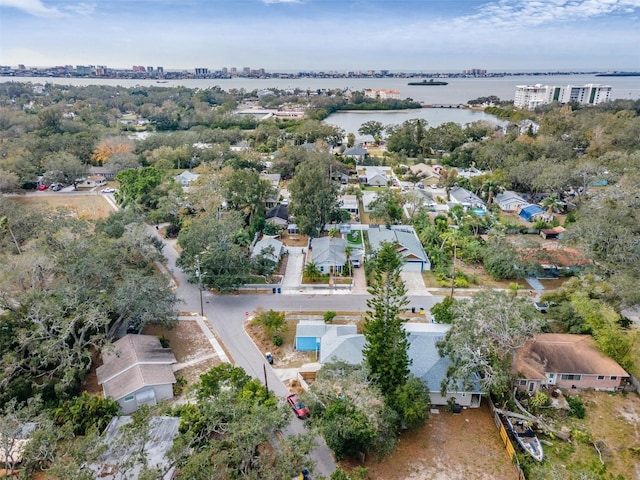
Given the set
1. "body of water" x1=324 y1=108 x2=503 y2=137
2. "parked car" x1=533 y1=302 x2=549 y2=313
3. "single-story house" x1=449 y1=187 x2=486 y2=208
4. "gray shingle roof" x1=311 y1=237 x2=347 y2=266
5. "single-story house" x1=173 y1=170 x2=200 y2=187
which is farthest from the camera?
"body of water" x1=324 y1=108 x2=503 y2=137

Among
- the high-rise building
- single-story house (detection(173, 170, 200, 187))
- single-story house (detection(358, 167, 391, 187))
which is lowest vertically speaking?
single-story house (detection(358, 167, 391, 187))

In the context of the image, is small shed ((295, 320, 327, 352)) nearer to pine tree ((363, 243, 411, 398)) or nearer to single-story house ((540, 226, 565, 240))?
pine tree ((363, 243, 411, 398))

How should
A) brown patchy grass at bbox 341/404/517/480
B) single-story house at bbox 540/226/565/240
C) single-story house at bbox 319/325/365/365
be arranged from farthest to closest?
single-story house at bbox 540/226/565/240 < single-story house at bbox 319/325/365/365 < brown patchy grass at bbox 341/404/517/480

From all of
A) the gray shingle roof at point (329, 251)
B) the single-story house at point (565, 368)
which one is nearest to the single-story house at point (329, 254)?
the gray shingle roof at point (329, 251)

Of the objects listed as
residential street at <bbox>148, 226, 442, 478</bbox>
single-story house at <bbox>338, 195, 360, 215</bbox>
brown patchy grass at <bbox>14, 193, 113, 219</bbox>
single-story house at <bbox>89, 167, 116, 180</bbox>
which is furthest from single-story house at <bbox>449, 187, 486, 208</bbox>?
single-story house at <bbox>89, 167, 116, 180</bbox>

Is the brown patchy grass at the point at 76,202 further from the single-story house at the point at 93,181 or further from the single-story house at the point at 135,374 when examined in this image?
the single-story house at the point at 135,374

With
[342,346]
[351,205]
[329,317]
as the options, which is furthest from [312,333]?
[351,205]

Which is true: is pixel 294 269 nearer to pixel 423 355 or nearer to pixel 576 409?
pixel 423 355

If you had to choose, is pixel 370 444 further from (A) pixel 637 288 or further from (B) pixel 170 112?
(B) pixel 170 112

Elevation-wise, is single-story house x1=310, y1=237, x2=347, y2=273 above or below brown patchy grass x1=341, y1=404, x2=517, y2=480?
above
